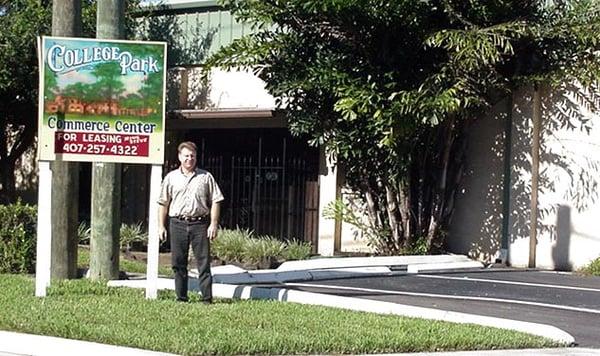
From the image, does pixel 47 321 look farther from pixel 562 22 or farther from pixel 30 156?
pixel 30 156

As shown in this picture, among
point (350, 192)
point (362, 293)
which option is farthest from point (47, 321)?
point (350, 192)

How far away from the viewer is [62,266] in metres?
13.6

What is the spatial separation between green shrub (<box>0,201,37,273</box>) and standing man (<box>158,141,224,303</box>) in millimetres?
3802

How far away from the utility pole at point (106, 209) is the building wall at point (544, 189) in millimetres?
7667

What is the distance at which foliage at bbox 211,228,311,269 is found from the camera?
17625mm

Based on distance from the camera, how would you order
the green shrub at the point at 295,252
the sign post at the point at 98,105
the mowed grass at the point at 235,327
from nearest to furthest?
the mowed grass at the point at 235,327, the sign post at the point at 98,105, the green shrub at the point at 295,252

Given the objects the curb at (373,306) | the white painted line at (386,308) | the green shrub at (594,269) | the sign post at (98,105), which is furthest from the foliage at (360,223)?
the sign post at (98,105)

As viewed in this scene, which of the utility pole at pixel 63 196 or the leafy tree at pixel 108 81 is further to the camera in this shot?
the utility pole at pixel 63 196

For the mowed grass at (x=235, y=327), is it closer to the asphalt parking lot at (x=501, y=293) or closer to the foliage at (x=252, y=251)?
the asphalt parking lot at (x=501, y=293)

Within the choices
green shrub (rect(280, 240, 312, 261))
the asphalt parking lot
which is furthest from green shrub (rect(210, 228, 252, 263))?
the asphalt parking lot

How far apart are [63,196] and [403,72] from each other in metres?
6.76

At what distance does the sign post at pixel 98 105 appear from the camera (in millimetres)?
11922

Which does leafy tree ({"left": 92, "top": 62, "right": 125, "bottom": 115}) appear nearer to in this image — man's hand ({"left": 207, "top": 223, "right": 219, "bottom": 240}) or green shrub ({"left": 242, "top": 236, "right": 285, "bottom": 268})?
man's hand ({"left": 207, "top": 223, "right": 219, "bottom": 240})

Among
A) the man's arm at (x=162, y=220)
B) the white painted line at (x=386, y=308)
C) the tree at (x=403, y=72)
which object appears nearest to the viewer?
the white painted line at (x=386, y=308)
